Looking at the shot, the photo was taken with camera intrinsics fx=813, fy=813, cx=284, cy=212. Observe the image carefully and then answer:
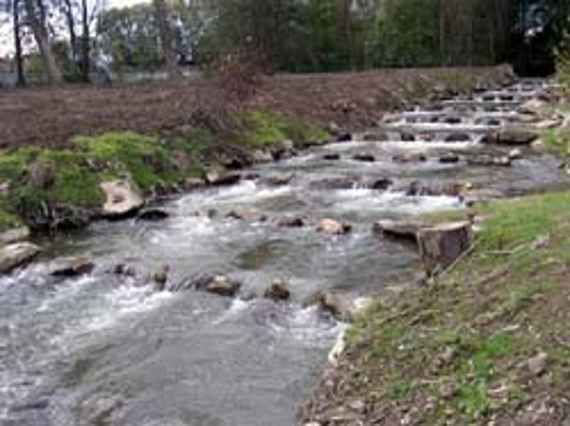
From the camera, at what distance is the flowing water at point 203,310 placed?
20.2ft

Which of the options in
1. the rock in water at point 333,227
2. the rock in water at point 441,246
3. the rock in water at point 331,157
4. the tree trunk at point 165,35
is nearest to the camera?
the rock in water at point 441,246

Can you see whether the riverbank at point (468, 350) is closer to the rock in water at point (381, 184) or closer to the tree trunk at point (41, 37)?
the rock in water at point (381, 184)

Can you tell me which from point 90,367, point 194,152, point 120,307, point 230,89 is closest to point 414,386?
point 90,367

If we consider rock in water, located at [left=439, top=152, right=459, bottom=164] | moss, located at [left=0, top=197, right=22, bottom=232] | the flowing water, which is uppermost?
moss, located at [left=0, top=197, right=22, bottom=232]

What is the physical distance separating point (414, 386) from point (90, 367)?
297 cm

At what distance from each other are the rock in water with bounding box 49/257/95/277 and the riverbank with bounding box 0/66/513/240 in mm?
1973

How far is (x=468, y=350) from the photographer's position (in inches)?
209

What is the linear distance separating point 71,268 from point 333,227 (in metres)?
3.32

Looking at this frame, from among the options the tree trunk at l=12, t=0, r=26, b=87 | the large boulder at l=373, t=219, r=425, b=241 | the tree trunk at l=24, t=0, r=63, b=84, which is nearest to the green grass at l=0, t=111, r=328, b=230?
the large boulder at l=373, t=219, r=425, b=241

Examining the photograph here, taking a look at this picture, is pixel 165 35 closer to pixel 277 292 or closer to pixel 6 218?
pixel 6 218

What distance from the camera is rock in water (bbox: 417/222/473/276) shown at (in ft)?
25.0

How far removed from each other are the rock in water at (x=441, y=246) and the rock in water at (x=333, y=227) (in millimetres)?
2719

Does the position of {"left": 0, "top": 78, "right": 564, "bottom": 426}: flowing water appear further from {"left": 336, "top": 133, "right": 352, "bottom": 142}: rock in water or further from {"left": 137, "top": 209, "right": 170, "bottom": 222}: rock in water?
{"left": 336, "top": 133, "right": 352, "bottom": 142}: rock in water

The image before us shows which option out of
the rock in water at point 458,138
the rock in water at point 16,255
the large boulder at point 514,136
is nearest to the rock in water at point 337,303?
the rock in water at point 16,255
